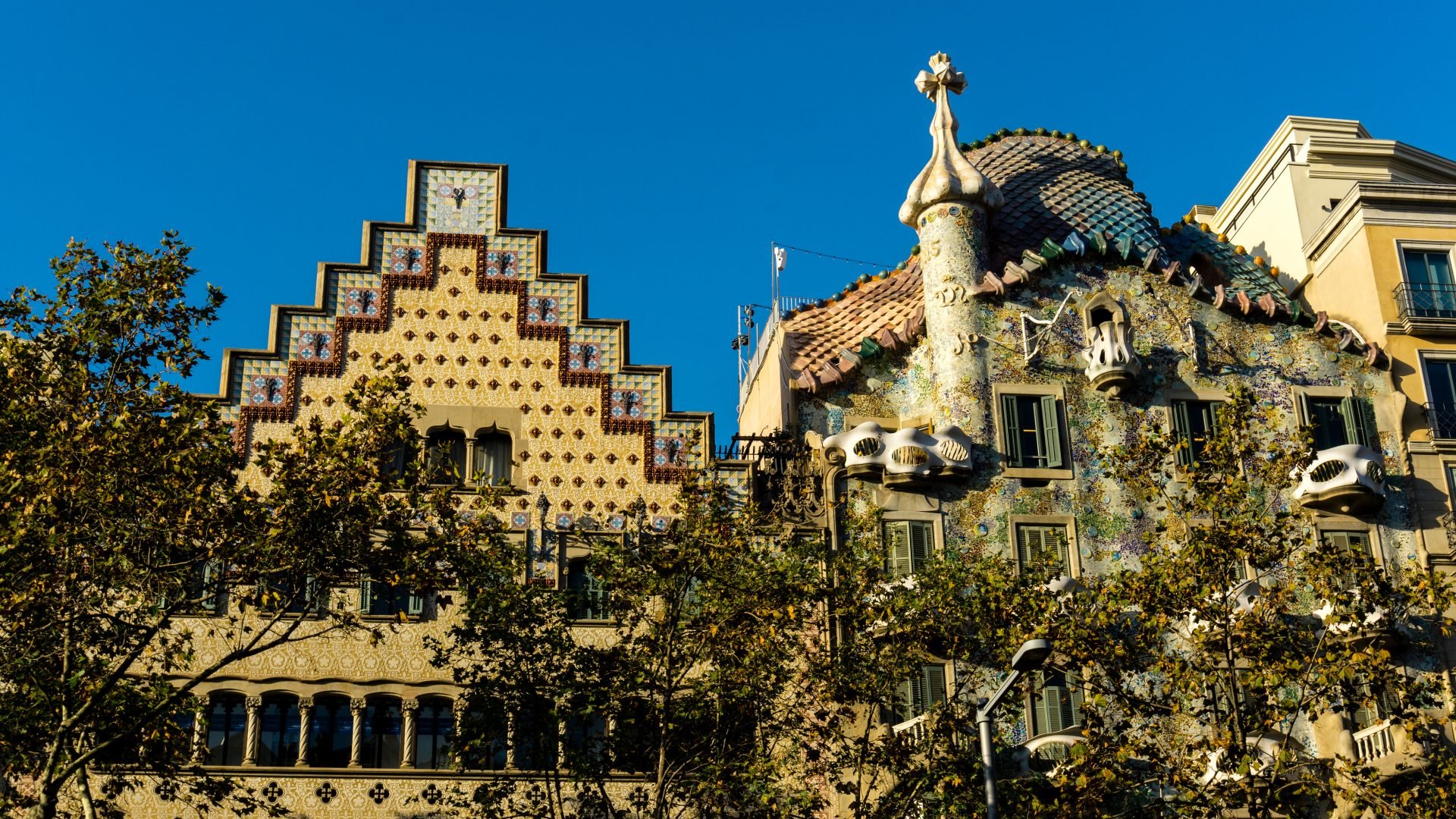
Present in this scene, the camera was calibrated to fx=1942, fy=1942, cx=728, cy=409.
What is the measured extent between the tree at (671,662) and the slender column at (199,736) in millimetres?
3799

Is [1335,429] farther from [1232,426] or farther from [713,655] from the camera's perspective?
[713,655]

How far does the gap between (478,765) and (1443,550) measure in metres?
15.7

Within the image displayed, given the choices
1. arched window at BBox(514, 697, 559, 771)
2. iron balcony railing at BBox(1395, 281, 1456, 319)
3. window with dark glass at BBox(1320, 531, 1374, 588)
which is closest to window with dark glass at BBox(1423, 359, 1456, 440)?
iron balcony railing at BBox(1395, 281, 1456, 319)

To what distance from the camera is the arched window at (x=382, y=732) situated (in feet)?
90.2

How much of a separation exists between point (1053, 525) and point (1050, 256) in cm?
493

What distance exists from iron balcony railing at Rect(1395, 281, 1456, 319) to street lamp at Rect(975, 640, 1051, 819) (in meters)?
14.5

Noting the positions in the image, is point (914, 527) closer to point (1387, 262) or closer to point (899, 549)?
point (899, 549)

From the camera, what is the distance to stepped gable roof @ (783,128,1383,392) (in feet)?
107

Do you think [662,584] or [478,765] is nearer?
[662,584]

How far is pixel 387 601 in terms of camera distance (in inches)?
1135

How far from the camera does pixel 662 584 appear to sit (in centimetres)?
2480

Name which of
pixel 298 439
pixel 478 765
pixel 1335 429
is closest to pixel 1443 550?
pixel 1335 429

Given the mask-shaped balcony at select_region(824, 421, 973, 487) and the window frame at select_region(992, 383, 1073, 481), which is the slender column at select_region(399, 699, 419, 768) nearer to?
the mask-shaped balcony at select_region(824, 421, 973, 487)

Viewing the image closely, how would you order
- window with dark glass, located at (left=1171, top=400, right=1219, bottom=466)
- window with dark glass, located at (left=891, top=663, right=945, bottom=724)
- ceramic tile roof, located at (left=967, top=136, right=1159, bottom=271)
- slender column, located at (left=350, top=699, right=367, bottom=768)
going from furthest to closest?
ceramic tile roof, located at (left=967, top=136, right=1159, bottom=271)
window with dark glass, located at (left=1171, top=400, right=1219, bottom=466)
window with dark glass, located at (left=891, top=663, right=945, bottom=724)
slender column, located at (left=350, top=699, right=367, bottom=768)
